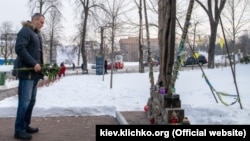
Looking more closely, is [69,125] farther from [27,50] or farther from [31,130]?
[27,50]

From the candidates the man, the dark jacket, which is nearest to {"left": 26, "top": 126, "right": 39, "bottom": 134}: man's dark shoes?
the man

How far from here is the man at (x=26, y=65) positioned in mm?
6031

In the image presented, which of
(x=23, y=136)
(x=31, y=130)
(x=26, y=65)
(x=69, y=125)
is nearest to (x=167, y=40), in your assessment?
(x=69, y=125)

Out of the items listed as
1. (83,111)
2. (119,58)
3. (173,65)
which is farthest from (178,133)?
(119,58)

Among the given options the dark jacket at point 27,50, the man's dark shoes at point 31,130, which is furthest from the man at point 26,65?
the man's dark shoes at point 31,130

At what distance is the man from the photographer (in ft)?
19.8

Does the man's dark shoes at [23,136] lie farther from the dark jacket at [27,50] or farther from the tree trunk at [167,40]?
the tree trunk at [167,40]

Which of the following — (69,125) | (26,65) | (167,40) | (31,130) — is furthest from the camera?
(69,125)

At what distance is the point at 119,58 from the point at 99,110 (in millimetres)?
51791

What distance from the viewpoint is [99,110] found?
9.76 meters

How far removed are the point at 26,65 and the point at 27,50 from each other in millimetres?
235

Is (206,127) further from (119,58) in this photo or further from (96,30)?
(119,58)

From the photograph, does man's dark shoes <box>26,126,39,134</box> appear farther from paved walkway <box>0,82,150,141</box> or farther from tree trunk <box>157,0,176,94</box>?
tree trunk <box>157,0,176,94</box>

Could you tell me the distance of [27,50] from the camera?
243 inches
